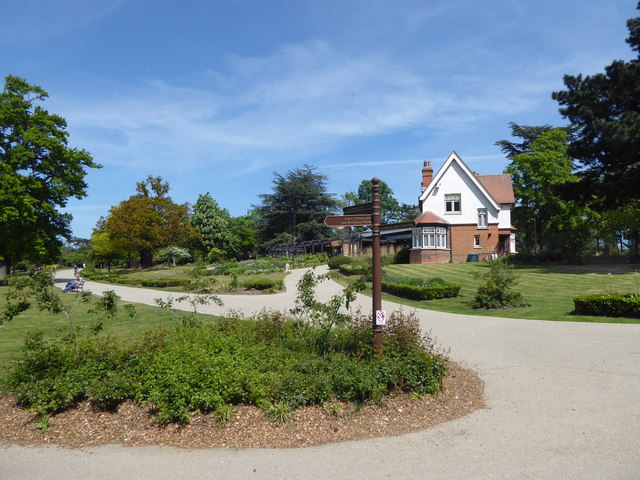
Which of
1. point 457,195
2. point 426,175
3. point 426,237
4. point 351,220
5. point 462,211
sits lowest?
point 351,220

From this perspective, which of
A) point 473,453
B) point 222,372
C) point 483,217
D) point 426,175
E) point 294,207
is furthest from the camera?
point 294,207

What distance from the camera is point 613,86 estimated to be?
2141 centimetres

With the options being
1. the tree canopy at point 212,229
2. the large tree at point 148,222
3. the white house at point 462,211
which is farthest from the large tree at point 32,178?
the white house at point 462,211

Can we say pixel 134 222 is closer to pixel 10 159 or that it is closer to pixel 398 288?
pixel 10 159

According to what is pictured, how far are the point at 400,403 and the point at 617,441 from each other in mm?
2377

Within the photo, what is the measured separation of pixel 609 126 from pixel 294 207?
135ft

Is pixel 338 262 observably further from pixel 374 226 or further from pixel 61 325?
pixel 374 226

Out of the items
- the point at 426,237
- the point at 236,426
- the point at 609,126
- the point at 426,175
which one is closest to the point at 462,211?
the point at 426,237

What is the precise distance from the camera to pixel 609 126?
19422 millimetres

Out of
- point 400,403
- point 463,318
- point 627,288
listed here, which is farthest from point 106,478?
point 627,288

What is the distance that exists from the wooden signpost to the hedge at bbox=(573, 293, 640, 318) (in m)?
9.00

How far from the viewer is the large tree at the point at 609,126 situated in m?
19.7

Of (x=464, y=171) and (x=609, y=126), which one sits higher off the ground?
(x=464, y=171)

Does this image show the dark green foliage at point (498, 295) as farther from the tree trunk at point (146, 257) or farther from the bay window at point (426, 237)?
the tree trunk at point (146, 257)
